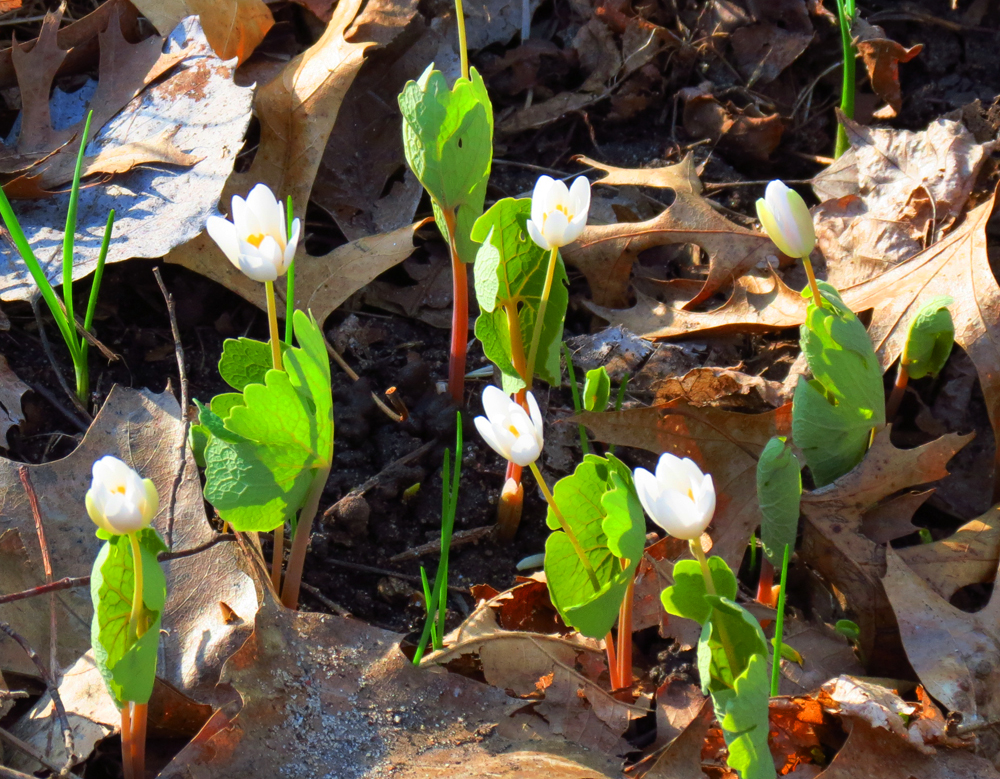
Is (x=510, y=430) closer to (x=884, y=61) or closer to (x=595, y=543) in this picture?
(x=595, y=543)

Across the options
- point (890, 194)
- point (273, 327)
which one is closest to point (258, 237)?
point (273, 327)

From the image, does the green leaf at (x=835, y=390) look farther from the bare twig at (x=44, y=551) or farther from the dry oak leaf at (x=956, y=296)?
the bare twig at (x=44, y=551)

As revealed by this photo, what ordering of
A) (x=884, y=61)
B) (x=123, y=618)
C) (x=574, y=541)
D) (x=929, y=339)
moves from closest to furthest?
(x=123, y=618), (x=574, y=541), (x=929, y=339), (x=884, y=61)

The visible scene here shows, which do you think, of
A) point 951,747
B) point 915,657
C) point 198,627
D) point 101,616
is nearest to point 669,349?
point 915,657

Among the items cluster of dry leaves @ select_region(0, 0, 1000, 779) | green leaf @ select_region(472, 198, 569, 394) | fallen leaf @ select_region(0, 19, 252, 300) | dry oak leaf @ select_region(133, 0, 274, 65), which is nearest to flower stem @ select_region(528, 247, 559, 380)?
green leaf @ select_region(472, 198, 569, 394)

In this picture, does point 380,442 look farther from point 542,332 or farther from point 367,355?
point 542,332
